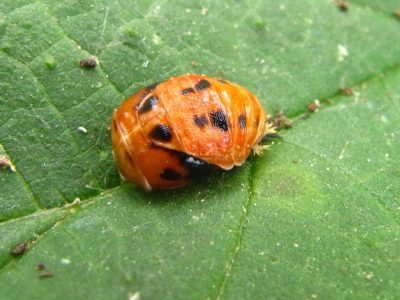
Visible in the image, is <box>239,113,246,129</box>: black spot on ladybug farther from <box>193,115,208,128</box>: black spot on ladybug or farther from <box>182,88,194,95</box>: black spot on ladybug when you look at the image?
<box>182,88,194,95</box>: black spot on ladybug

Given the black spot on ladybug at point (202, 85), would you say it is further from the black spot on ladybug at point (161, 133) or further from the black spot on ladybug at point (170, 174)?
the black spot on ladybug at point (170, 174)

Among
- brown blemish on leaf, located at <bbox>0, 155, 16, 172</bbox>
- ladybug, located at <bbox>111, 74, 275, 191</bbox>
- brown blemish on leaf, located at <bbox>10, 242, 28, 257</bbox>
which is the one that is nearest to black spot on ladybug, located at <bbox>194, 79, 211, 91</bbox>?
ladybug, located at <bbox>111, 74, 275, 191</bbox>

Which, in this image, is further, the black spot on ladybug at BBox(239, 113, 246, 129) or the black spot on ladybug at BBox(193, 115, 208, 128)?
the black spot on ladybug at BBox(239, 113, 246, 129)

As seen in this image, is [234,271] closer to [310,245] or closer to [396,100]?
[310,245]

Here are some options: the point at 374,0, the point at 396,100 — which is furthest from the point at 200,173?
the point at 374,0

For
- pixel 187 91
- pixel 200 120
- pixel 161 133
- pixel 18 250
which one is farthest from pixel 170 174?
pixel 18 250
